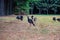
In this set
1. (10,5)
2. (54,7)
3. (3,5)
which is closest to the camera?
(3,5)

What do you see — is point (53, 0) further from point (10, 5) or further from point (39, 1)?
point (10, 5)

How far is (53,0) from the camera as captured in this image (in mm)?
23375

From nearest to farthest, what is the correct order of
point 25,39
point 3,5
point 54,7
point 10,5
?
point 25,39 < point 3,5 < point 10,5 < point 54,7

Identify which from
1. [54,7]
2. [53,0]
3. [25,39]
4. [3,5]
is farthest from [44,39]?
[53,0]

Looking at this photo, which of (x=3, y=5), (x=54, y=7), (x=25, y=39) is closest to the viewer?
(x=25, y=39)

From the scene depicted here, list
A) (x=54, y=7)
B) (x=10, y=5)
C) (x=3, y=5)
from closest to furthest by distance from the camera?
(x=3, y=5) → (x=10, y=5) → (x=54, y=7)

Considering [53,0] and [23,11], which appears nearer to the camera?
[23,11]

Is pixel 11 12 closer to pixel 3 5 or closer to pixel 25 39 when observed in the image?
pixel 3 5

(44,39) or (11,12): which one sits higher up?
(44,39)

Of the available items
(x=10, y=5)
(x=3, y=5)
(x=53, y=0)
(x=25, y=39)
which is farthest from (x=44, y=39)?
(x=53, y=0)

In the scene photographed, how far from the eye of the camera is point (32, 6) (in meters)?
22.5

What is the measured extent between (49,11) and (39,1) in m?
1.70

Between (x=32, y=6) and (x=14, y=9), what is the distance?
315 cm

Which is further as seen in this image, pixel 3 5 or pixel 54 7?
pixel 54 7
